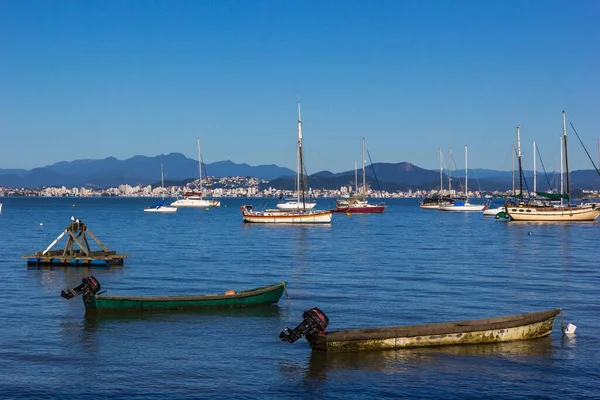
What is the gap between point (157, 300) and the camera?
1395 inches

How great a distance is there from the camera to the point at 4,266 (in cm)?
5556

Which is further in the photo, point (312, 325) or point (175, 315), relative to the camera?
point (175, 315)

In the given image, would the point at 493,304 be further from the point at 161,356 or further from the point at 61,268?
the point at 61,268

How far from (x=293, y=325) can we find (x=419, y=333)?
6.79 m

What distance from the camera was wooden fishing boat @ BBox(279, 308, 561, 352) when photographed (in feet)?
90.5

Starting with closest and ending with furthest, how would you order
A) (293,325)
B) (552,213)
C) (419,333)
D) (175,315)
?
1. (419,333)
2. (293,325)
3. (175,315)
4. (552,213)

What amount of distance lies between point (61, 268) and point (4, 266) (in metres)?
5.47

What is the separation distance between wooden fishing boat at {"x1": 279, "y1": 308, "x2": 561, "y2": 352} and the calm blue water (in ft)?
1.42

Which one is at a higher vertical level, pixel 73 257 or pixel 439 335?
pixel 73 257

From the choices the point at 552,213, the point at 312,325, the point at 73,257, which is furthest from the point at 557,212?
the point at 312,325

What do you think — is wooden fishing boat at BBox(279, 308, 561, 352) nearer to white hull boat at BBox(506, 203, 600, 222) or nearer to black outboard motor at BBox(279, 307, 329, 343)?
black outboard motor at BBox(279, 307, 329, 343)

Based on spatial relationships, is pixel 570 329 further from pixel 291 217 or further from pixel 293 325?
pixel 291 217

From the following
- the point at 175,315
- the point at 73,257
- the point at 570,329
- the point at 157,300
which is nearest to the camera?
the point at 570,329

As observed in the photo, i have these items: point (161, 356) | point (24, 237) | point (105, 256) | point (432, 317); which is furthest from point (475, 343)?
point (24, 237)
